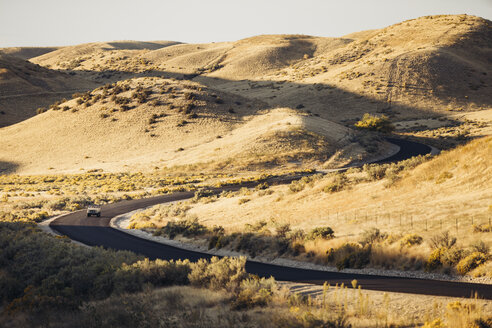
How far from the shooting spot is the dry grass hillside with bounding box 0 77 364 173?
195ft

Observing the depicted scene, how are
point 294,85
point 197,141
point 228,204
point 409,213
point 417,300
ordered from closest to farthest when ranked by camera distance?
point 417,300 → point 409,213 → point 228,204 → point 197,141 → point 294,85

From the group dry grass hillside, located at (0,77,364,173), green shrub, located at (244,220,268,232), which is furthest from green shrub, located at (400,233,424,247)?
dry grass hillside, located at (0,77,364,173)

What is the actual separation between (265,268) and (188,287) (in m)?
5.08

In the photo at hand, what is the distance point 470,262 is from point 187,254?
524 inches

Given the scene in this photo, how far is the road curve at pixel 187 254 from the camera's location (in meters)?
11.3

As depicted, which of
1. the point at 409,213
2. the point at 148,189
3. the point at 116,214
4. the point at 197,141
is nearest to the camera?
the point at 409,213

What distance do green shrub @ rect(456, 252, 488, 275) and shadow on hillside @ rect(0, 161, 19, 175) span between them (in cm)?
7214

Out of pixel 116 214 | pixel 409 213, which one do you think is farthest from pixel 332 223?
pixel 116 214

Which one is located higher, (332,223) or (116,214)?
(332,223)

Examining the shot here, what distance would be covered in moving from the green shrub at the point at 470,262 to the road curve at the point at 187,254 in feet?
3.82

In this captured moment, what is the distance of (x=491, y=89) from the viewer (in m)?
98.4

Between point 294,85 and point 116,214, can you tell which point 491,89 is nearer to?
point 294,85

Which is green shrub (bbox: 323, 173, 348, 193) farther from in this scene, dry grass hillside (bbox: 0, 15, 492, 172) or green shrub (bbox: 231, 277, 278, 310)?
dry grass hillside (bbox: 0, 15, 492, 172)

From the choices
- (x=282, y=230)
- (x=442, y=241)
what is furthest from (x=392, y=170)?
(x=442, y=241)
